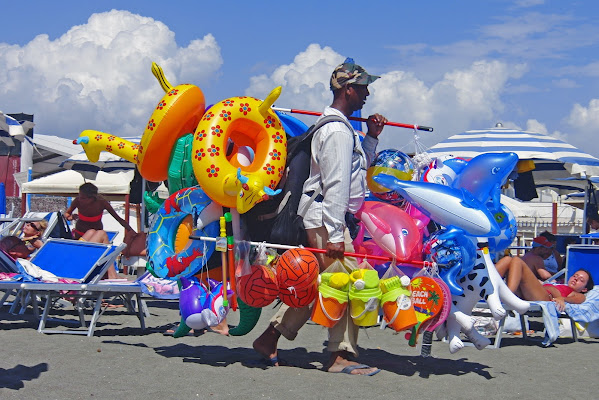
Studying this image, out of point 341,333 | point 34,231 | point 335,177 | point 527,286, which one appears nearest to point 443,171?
point 335,177

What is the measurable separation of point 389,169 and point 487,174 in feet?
2.22

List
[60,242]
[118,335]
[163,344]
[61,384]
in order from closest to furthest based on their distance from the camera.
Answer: [61,384] → [163,344] → [118,335] → [60,242]

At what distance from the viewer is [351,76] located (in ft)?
15.8

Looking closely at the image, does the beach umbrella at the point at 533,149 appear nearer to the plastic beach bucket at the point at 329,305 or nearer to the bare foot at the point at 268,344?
the bare foot at the point at 268,344

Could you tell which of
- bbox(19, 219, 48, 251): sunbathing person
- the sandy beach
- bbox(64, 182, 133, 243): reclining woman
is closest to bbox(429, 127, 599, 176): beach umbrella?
the sandy beach

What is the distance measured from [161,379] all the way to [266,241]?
3.63ft

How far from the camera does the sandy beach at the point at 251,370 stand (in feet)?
13.9

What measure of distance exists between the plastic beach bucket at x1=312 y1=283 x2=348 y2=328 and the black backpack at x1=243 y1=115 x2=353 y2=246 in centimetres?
43

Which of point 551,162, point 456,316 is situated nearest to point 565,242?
point 551,162

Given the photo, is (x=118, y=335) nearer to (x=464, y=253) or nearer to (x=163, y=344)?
(x=163, y=344)

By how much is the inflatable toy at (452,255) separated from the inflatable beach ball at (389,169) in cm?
47

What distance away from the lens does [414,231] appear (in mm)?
4648

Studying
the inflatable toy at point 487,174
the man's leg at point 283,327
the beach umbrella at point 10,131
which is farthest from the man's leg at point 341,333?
the beach umbrella at point 10,131

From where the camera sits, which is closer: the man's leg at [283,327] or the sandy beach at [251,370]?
the sandy beach at [251,370]
